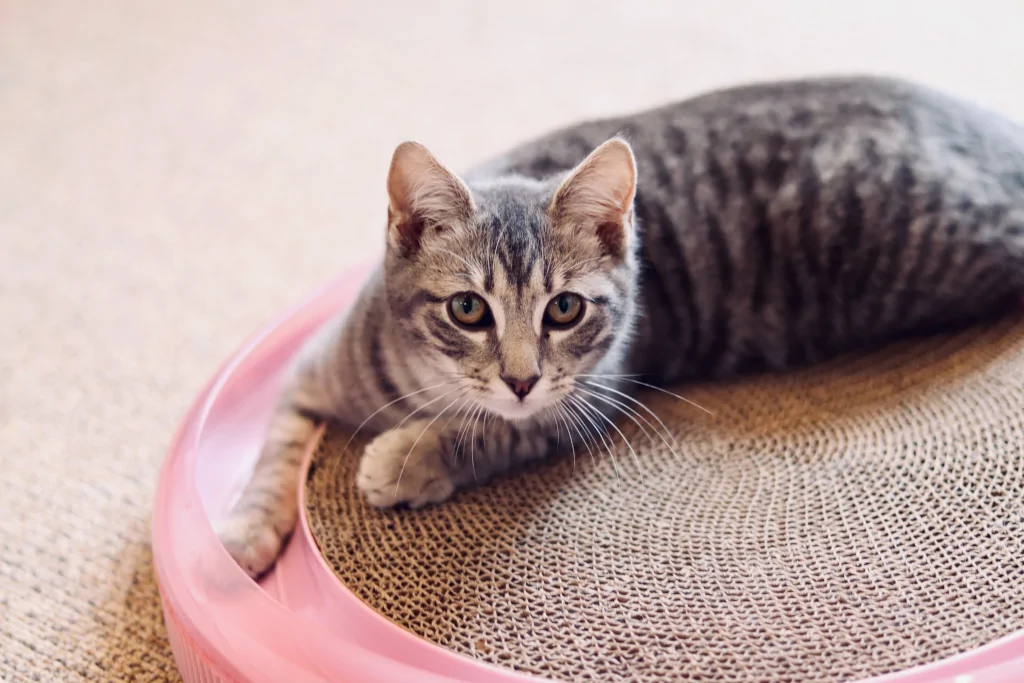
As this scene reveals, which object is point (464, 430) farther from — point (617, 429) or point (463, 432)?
point (617, 429)

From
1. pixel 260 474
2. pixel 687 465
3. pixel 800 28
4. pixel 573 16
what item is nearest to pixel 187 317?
pixel 260 474

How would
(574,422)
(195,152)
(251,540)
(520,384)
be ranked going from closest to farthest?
(520,384), (251,540), (574,422), (195,152)

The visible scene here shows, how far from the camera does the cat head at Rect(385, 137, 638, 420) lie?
1134 mm

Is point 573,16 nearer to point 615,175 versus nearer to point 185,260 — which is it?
point 185,260

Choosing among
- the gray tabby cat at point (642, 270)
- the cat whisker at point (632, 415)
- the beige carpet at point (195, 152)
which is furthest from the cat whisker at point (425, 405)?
the beige carpet at point (195, 152)

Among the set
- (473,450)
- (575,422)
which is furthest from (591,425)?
(473,450)

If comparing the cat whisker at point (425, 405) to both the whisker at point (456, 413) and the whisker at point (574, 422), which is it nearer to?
the whisker at point (456, 413)

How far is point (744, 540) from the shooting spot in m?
1.21

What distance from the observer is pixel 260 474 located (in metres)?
1.36

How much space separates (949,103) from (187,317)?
151cm

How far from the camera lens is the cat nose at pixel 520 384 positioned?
3.66 feet

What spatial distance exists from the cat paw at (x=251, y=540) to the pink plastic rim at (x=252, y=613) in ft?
0.07

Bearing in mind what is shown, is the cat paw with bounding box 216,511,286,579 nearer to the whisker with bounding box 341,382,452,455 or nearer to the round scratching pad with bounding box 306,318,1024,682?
the round scratching pad with bounding box 306,318,1024,682

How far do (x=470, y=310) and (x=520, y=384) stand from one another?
117 mm
